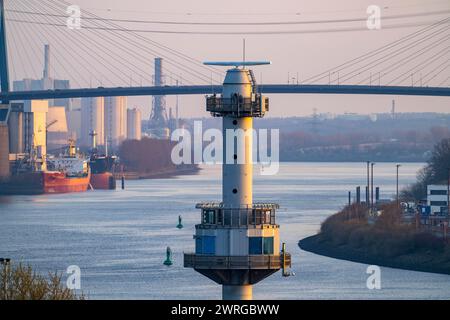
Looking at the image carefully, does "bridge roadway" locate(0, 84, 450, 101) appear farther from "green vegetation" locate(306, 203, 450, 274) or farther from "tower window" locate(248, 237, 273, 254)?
"tower window" locate(248, 237, 273, 254)

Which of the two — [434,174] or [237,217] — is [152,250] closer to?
[434,174]

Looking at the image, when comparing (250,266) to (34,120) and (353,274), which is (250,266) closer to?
(353,274)

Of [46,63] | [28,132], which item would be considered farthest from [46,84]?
[28,132]

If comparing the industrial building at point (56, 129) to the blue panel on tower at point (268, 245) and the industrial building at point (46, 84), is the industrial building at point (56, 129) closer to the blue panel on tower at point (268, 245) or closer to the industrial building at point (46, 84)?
the industrial building at point (46, 84)

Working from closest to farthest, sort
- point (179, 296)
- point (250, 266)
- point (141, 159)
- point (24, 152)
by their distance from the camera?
1. point (250, 266)
2. point (179, 296)
3. point (24, 152)
4. point (141, 159)

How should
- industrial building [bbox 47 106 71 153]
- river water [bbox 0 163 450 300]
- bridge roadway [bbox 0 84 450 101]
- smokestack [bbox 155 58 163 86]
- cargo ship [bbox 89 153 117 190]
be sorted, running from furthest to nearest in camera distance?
1. industrial building [bbox 47 106 71 153]
2. smokestack [bbox 155 58 163 86]
3. cargo ship [bbox 89 153 117 190]
4. bridge roadway [bbox 0 84 450 101]
5. river water [bbox 0 163 450 300]

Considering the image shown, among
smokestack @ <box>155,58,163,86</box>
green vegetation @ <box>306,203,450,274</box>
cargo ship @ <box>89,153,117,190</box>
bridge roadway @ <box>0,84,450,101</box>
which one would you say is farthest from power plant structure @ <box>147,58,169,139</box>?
green vegetation @ <box>306,203,450,274</box>

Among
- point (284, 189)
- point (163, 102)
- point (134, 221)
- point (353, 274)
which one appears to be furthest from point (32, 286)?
point (163, 102)
